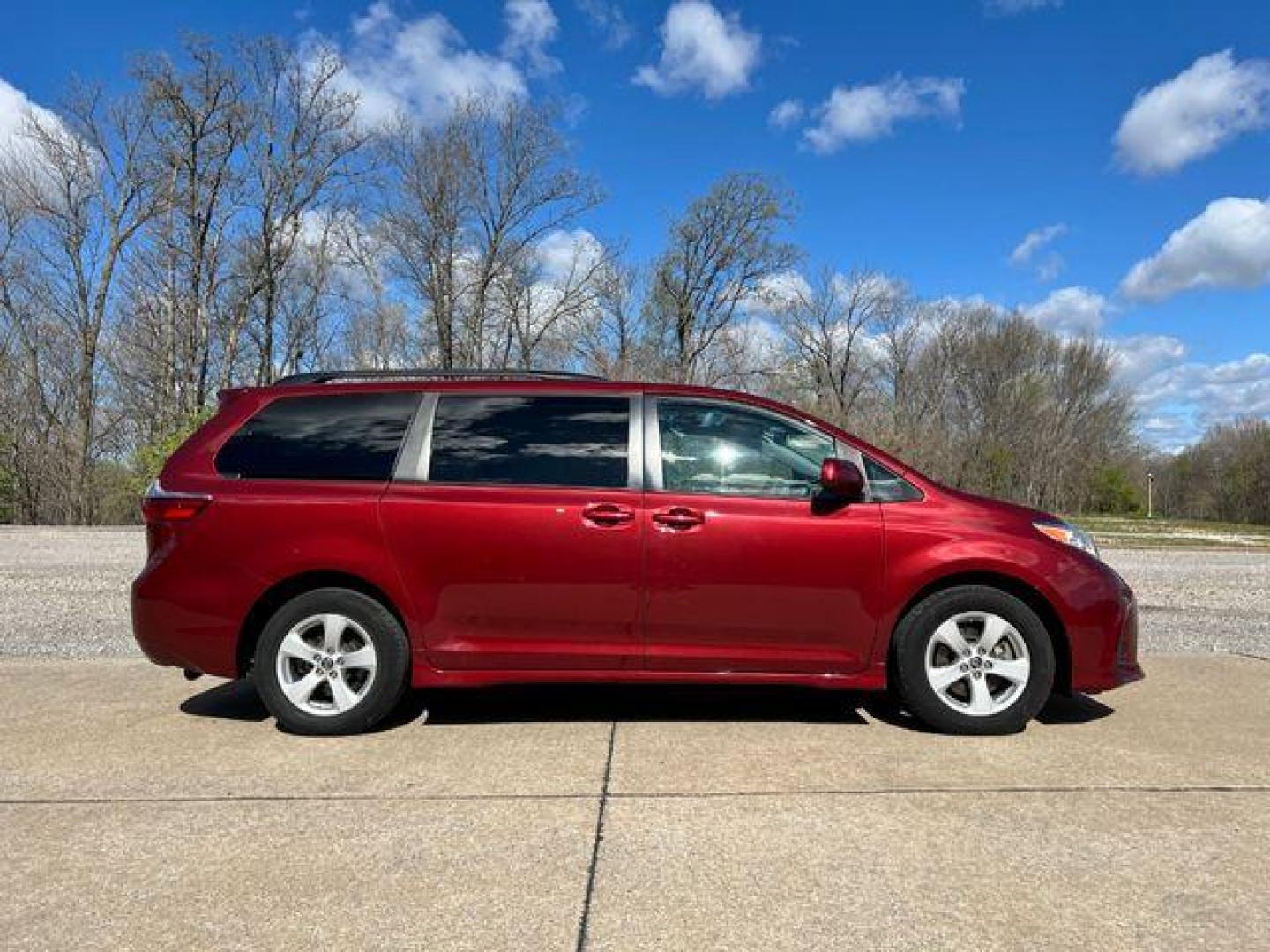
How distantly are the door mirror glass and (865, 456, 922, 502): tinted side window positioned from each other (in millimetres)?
109

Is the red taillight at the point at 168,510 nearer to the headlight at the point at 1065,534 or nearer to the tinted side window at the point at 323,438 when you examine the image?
the tinted side window at the point at 323,438

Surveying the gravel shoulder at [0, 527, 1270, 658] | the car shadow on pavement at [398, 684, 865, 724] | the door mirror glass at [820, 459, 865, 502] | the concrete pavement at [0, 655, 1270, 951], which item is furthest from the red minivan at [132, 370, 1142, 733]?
the gravel shoulder at [0, 527, 1270, 658]

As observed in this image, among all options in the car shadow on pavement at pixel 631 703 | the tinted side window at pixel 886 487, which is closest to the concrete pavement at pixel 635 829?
the car shadow on pavement at pixel 631 703

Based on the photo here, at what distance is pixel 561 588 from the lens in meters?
4.37

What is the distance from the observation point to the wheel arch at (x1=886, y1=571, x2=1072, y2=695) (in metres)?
Result: 4.46

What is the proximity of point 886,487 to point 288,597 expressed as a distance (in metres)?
3.06

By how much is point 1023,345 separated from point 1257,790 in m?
62.7

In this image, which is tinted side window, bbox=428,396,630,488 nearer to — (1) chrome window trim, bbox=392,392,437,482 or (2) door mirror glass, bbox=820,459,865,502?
(1) chrome window trim, bbox=392,392,437,482

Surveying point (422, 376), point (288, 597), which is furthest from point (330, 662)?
point (422, 376)

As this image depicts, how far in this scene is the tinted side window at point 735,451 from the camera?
4.51 meters

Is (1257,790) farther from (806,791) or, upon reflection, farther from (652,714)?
(652,714)

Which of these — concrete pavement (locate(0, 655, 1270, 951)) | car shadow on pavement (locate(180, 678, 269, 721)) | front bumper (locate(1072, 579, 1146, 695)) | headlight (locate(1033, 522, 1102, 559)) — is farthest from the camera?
car shadow on pavement (locate(180, 678, 269, 721))

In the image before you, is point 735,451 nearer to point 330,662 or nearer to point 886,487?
point 886,487

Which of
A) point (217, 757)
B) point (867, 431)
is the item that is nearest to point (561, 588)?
point (217, 757)
